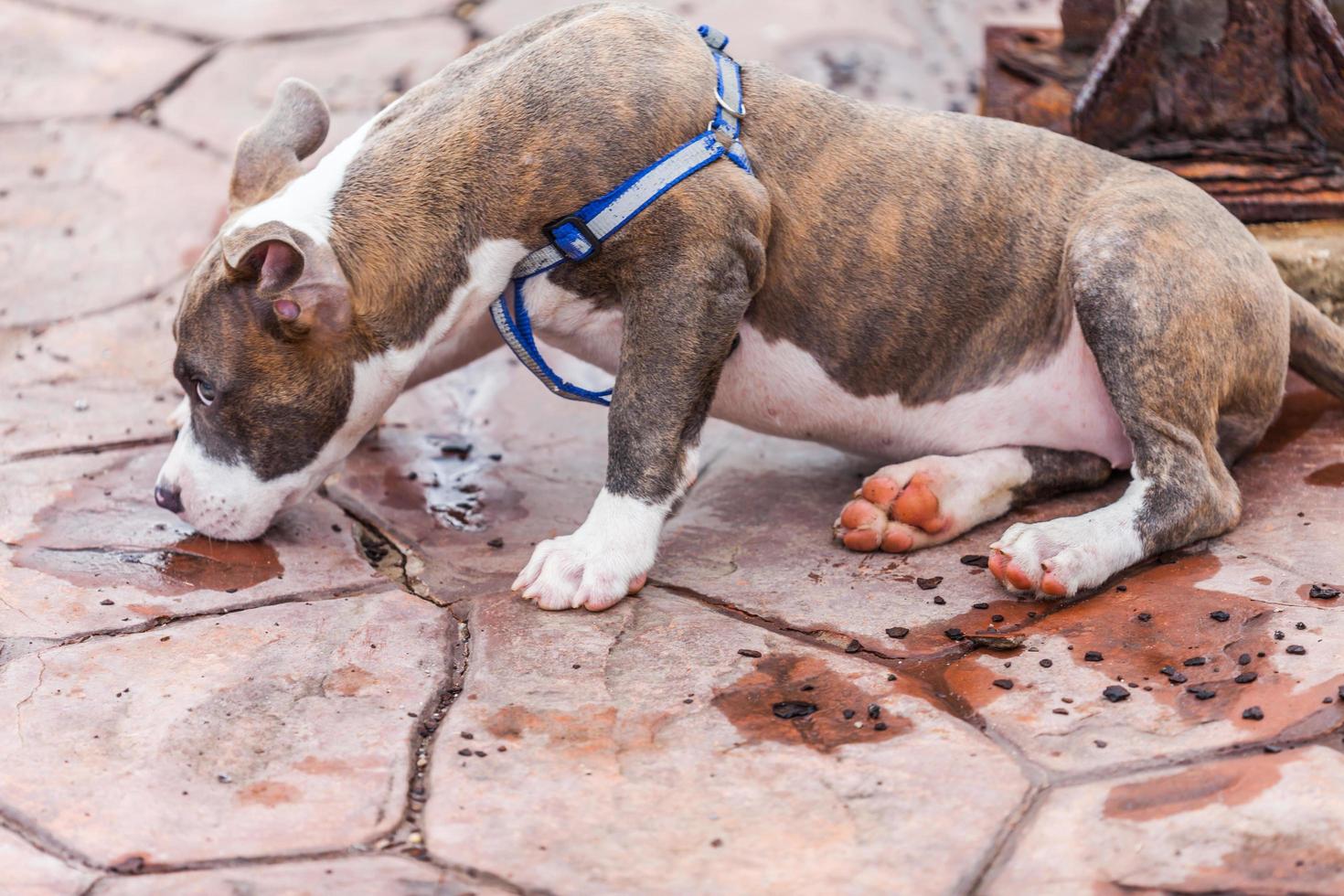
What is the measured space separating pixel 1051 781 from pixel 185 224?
13.3 ft

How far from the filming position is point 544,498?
3.97 metres

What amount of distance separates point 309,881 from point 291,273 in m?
1.37

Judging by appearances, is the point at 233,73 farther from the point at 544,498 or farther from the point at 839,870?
the point at 839,870

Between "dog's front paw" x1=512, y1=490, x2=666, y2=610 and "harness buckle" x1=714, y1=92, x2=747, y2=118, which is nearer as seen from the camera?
"dog's front paw" x1=512, y1=490, x2=666, y2=610

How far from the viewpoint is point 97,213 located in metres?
5.42

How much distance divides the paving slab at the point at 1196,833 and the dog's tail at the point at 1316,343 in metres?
1.65

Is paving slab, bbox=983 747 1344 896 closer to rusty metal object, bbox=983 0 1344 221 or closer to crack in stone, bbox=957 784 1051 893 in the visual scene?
crack in stone, bbox=957 784 1051 893

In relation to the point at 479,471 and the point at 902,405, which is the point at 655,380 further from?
the point at 479,471

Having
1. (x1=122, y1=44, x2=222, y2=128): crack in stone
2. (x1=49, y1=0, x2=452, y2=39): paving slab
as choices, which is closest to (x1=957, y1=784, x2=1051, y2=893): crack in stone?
(x1=122, y1=44, x2=222, y2=128): crack in stone

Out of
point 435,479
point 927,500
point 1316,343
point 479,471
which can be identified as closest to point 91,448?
point 435,479

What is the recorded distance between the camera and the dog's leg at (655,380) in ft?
10.7

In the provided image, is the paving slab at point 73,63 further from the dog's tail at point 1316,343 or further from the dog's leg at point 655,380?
the dog's tail at point 1316,343

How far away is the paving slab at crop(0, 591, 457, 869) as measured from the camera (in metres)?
2.38

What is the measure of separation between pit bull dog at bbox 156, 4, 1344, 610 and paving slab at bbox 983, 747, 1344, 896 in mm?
824
